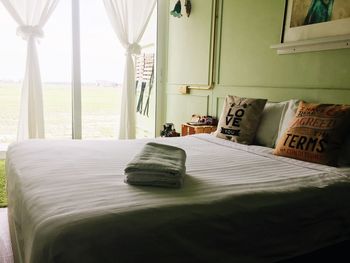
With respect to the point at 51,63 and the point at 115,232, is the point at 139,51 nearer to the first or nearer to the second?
the point at 51,63

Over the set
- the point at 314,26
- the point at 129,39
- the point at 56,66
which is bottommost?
the point at 56,66

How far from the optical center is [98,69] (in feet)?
13.0

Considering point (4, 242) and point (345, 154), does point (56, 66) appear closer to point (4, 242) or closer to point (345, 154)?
point (4, 242)

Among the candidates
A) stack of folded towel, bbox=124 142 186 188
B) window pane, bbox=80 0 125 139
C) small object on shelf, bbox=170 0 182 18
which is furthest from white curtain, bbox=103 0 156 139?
stack of folded towel, bbox=124 142 186 188

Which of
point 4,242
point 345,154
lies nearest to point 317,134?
point 345,154

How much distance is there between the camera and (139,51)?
3988mm

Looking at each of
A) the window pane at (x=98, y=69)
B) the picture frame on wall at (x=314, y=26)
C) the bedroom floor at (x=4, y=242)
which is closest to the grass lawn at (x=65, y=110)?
the window pane at (x=98, y=69)

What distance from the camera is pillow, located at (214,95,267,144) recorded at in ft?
7.59

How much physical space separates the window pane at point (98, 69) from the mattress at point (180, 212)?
235 cm

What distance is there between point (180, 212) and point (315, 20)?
179 centimetres

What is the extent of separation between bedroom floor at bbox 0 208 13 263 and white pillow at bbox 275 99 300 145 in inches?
72.5

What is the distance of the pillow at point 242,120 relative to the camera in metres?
2.31

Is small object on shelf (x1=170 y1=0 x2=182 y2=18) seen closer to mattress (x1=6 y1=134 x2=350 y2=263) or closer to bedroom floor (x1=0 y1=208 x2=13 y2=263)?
mattress (x1=6 y1=134 x2=350 y2=263)

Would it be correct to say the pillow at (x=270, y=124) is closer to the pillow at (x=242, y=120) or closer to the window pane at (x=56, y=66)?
the pillow at (x=242, y=120)
